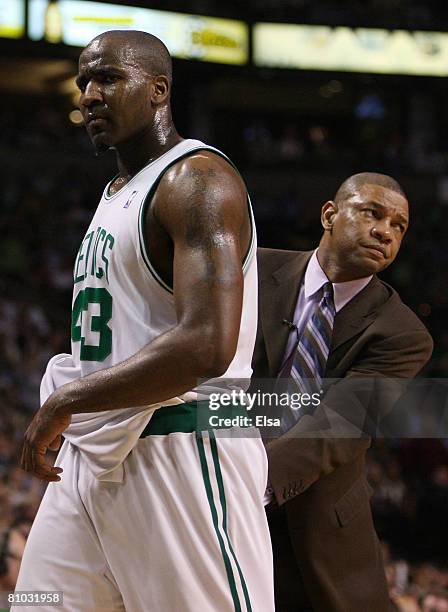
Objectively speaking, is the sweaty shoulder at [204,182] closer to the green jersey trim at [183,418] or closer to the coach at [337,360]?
the green jersey trim at [183,418]

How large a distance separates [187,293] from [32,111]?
1354 cm

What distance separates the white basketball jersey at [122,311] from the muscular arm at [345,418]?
0.86 meters

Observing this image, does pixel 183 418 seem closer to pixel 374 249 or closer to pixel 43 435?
pixel 43 435

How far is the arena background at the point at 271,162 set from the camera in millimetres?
8469

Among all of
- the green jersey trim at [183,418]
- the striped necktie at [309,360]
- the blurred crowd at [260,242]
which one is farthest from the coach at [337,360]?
the blurred crowd at [260,242]

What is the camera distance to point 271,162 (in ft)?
47.3

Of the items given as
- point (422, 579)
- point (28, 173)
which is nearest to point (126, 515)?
point (422, 579)

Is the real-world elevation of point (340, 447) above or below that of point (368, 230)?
below

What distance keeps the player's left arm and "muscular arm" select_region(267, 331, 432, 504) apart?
3.48 ft

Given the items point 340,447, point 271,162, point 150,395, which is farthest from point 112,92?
point 271,162

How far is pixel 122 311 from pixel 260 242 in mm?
11185

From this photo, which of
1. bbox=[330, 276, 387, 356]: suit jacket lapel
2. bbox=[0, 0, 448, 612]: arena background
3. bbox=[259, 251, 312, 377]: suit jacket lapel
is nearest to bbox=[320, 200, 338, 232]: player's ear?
bbox=[259, 251, 312, 377]: suit jacket lapel

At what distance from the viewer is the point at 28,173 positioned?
1314 centimetres

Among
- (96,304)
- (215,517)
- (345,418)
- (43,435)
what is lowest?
(215,517)
